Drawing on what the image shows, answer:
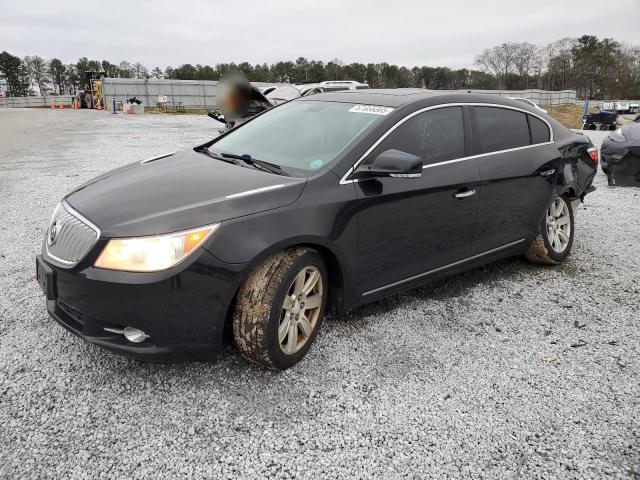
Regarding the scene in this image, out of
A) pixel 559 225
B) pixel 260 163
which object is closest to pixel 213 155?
pixel 260 163

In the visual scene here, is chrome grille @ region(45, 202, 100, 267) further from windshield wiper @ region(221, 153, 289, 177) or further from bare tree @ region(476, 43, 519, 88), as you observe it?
bare tree @ region(476, 43, 519, 88)

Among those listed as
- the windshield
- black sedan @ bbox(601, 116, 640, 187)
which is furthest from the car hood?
black sedan @ bbox(601, 116, 640, 187)

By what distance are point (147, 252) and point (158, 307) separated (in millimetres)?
268

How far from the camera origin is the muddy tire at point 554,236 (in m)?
4.55

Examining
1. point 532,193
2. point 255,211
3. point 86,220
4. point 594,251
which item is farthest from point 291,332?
point 594,251

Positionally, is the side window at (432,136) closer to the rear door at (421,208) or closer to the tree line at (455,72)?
the rear door at (421,208)

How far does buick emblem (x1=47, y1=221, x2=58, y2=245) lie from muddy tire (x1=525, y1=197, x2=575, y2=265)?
12.4 ft

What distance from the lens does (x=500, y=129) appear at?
413 cm

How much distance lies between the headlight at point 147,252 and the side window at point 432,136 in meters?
1.37

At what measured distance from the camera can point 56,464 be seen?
2180 mm

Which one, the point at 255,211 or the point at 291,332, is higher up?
the point at 255,211

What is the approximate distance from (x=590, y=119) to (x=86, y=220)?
29164 mm

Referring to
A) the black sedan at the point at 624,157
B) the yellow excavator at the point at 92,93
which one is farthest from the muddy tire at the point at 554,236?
the yellow excavator at the point at 92,93

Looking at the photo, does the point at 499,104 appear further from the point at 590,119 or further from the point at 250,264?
the point at 590,119
